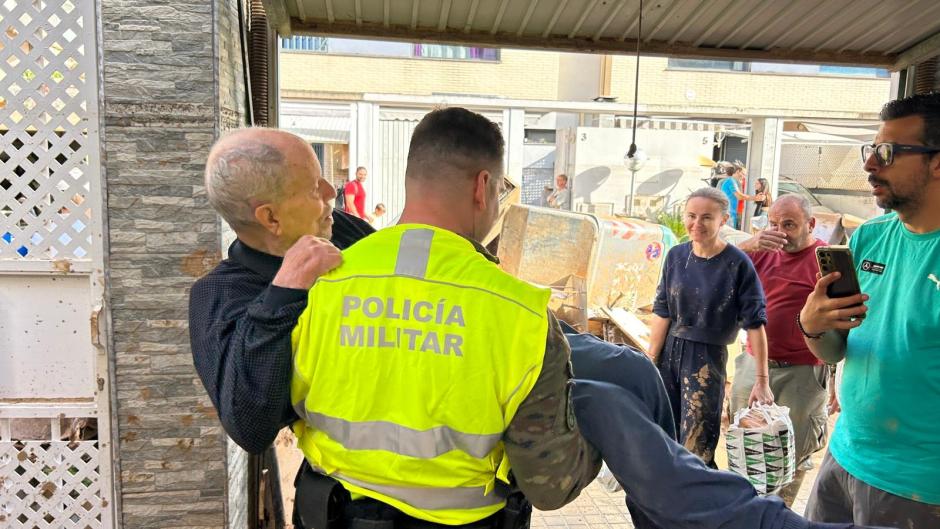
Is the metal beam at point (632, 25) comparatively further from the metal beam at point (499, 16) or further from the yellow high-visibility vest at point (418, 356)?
the yellow high-visibility vest at point (418, 356)

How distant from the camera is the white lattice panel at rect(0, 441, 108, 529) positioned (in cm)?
303

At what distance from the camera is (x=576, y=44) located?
15.1 ft

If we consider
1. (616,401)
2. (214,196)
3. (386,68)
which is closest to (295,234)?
(214,196)

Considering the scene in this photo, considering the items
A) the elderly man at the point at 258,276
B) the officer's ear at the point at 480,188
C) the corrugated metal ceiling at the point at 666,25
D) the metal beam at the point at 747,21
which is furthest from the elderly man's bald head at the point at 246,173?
the metal beam at the point at 747,21

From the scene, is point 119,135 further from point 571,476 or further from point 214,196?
point 571,476

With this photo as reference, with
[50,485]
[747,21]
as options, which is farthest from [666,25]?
[50,485]

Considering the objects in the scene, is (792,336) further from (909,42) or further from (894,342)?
(909,42)

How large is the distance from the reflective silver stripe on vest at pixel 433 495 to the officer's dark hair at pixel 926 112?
1.95m

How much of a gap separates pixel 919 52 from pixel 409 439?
15.3 feet

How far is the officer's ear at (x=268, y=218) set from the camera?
1.71m

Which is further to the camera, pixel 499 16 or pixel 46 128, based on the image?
pixel 499 16

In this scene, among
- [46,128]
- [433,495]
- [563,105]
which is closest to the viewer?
[433,495]

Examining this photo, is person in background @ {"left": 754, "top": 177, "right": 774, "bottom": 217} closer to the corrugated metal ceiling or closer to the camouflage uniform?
the corrugated metal ceiling

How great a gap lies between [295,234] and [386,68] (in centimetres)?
1924
